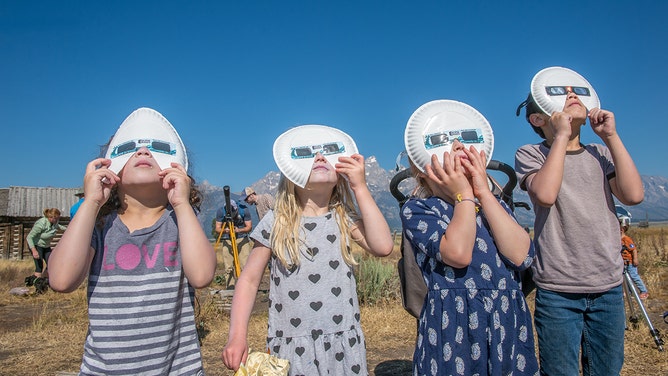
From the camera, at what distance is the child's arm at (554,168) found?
2082mm

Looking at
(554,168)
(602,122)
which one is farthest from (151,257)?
(602,122)

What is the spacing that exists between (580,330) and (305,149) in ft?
4.75

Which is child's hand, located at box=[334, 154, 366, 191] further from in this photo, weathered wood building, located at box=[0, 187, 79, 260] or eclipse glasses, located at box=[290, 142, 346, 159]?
weathered wood building, located at box=[0, 187, 79, 260]

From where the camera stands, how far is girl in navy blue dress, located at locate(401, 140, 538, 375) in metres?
1.79

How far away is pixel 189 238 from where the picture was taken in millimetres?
1856

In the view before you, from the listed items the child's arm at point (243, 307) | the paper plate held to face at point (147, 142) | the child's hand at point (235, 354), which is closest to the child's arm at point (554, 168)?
the child's arm at point (243, 307)

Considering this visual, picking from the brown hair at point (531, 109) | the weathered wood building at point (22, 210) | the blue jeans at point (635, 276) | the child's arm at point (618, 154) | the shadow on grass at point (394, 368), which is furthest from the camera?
the weathered wood building at point (22, 210)

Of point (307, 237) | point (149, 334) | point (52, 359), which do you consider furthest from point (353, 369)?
point (52, 359)

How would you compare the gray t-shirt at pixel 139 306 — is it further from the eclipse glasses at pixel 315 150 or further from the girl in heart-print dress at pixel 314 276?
the eclipse glasses at pixel 315 150

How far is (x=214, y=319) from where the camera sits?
6652 mm

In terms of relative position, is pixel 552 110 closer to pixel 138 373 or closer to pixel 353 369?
pixel 353 369

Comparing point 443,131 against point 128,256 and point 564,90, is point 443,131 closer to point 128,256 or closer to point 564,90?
point 564,90

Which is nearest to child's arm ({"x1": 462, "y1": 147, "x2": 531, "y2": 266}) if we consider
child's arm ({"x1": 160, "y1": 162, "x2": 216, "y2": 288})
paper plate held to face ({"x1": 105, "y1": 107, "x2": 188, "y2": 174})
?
child's arm ({"x1": 160, "y1": 162, "x2": 216, "y2": 288})

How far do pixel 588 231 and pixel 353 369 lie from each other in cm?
118
